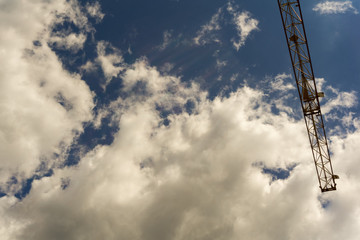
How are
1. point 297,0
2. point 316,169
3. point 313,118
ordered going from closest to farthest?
point 297,0, point 313,118, point 316,169

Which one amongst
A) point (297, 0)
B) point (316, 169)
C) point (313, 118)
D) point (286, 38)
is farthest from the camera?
point (316, 169)

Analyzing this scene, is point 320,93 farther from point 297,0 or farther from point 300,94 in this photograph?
point 297,0

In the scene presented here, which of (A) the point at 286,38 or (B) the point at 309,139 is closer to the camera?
(A) the point at 286,38

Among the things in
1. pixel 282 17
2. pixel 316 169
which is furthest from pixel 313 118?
pixel 282 17

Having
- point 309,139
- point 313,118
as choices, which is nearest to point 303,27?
point 313,118

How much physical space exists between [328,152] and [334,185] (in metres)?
8.45

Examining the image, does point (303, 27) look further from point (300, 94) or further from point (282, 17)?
point (300, 94)

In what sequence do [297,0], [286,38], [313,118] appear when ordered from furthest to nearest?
1. [313,118]
2. [286,38]
3. [297,0]

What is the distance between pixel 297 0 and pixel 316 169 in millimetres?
42240

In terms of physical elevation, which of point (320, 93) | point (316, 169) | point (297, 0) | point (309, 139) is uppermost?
point (297, 0)

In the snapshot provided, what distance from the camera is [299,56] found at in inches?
2010

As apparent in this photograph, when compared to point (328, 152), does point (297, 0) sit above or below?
above

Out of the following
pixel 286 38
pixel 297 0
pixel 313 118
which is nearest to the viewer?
pixel 297 0

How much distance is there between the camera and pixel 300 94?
53.2 meters
